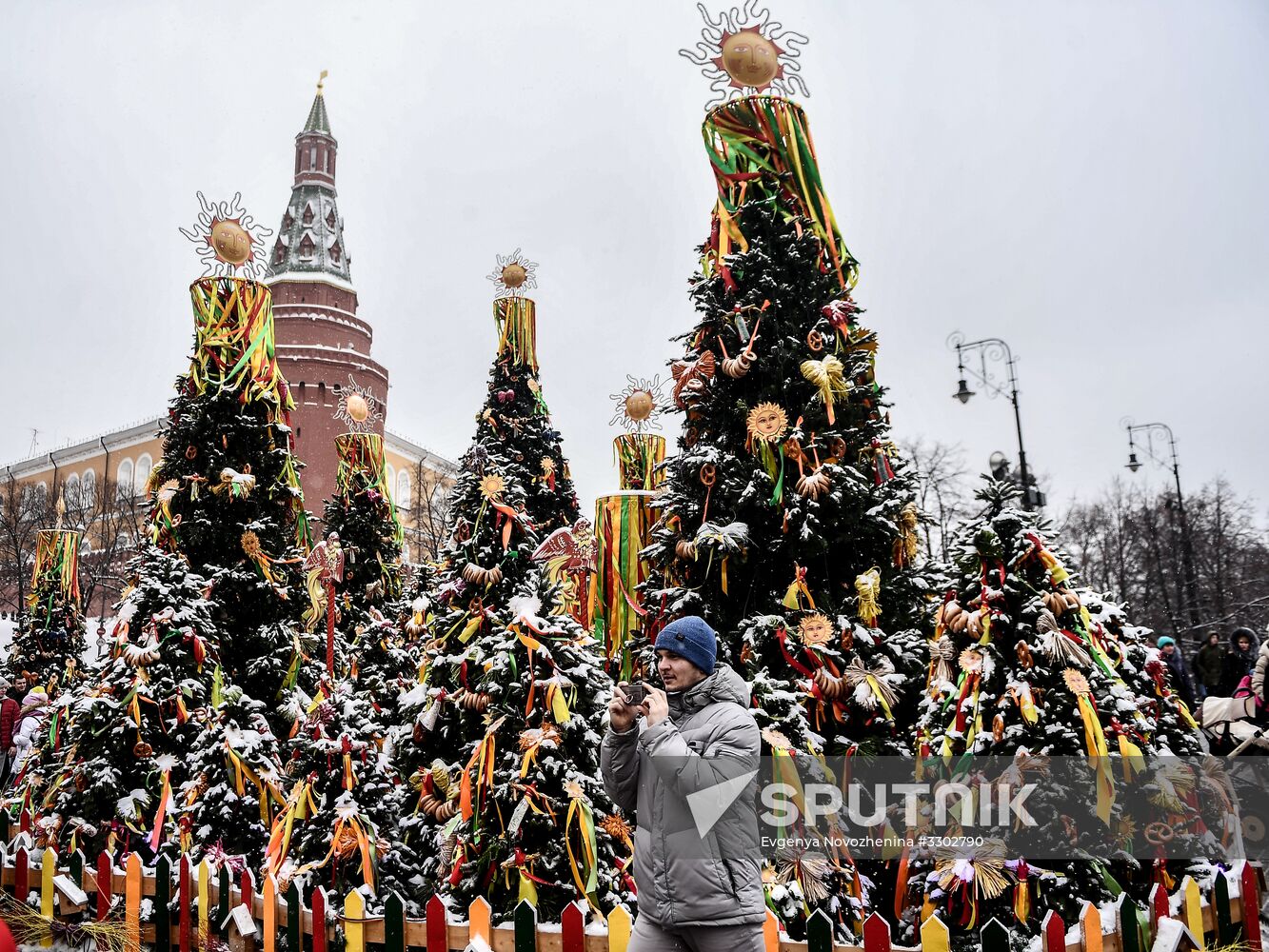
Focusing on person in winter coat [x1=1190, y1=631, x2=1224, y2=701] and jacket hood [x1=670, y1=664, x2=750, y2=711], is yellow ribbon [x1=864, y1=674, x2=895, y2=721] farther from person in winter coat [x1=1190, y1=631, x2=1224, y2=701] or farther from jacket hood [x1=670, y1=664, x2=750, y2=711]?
person in winter coat [x1=1190, y1=631, x2=1224, y2=701]

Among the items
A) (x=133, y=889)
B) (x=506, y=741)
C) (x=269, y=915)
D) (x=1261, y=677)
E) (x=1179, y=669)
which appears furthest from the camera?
(x=1179, y=669)

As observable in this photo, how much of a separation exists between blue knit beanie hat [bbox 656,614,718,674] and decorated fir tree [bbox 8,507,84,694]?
67.8 ft

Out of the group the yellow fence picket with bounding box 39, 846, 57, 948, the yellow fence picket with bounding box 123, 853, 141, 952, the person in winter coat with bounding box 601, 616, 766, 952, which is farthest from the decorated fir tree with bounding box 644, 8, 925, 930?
the yellow fence picket with bounding box 39, 846, 57, 948

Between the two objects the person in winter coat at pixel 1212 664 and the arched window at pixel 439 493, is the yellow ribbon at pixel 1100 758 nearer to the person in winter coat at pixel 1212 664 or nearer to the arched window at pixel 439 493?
the person in winter coat at pixel 1212 664

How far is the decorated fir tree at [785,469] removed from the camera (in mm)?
5945

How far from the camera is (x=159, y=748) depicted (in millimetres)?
7559

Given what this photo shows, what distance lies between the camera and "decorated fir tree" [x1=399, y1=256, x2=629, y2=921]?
5258 mm

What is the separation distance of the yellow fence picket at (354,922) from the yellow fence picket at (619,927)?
4.39 ft

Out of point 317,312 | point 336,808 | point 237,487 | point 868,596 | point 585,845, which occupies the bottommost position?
point 585,845

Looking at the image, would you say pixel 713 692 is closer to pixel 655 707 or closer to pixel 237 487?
pixel 655 707

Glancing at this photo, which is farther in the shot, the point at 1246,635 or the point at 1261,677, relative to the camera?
the point at 1246,635

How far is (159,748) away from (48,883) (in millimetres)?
1828

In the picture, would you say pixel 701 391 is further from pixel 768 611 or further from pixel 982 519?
pixel 982 519

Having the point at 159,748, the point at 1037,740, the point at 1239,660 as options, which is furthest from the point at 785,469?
the point at 1239,660
